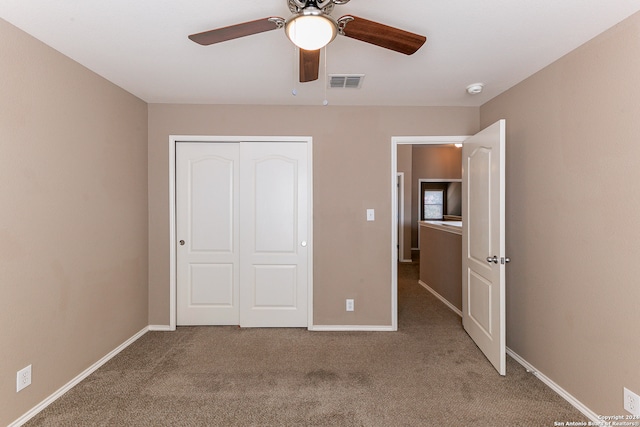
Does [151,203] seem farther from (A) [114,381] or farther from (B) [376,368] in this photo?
(B) [376,368]

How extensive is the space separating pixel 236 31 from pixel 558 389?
9.91ft

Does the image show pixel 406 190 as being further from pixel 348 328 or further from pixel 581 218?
pixel 581 218

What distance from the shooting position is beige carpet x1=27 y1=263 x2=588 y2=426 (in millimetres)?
2025

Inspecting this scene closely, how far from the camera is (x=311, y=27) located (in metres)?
1.38

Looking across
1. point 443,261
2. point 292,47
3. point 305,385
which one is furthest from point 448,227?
point 292,47

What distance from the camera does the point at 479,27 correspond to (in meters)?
1.91

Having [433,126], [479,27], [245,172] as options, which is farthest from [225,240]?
[479,27]

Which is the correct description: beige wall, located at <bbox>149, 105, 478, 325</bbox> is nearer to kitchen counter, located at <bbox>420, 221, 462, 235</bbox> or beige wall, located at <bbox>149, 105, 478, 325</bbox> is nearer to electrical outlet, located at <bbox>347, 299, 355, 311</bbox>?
electrical outlet, located at <bbox>347, 299, 355, 311</bbox>

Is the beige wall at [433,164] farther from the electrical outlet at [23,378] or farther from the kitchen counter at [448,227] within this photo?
the electrical outlet at [23,378]

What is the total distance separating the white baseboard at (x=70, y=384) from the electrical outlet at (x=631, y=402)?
351cm

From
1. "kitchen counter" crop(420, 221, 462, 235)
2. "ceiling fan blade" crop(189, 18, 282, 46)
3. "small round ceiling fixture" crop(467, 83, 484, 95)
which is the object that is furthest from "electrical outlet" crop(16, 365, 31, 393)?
"kitchen counter" crop(420, 221, 462, 235)

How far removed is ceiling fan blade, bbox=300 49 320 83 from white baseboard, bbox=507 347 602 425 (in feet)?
8.76

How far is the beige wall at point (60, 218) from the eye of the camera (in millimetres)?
1906

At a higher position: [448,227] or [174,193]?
[174,193]
